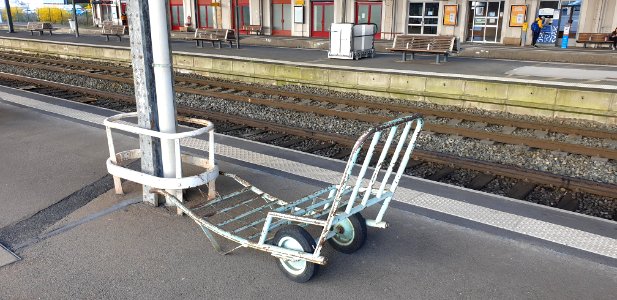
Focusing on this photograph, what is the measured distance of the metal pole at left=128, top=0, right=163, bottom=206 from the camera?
505cm

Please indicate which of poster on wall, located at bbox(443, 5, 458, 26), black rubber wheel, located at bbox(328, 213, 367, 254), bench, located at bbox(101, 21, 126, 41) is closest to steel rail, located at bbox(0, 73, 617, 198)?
black rubber wheel, located at bbox(328, 213, 367, 254)

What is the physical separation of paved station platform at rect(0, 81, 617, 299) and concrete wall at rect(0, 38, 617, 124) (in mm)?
6621

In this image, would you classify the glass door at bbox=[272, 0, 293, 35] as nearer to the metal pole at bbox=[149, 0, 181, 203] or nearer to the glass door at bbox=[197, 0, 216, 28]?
the glass door at bbox=[197, 0, 216, 28]

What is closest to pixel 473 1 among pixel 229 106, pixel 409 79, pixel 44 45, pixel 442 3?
pixel 442 3

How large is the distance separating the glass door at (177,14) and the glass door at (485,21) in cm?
2447

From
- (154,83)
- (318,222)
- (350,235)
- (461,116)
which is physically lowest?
(461,116)

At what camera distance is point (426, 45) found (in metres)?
18.3

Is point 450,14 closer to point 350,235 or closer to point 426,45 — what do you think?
point 426,45

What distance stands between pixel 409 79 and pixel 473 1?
16.8 m

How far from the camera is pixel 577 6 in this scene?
24.5 meters

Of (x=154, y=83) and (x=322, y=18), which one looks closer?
(x=154, y=83)

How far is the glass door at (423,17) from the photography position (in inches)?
1148

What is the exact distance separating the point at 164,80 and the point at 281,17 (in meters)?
32.1

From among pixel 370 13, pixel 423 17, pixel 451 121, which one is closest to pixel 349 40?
pixel 451 121
